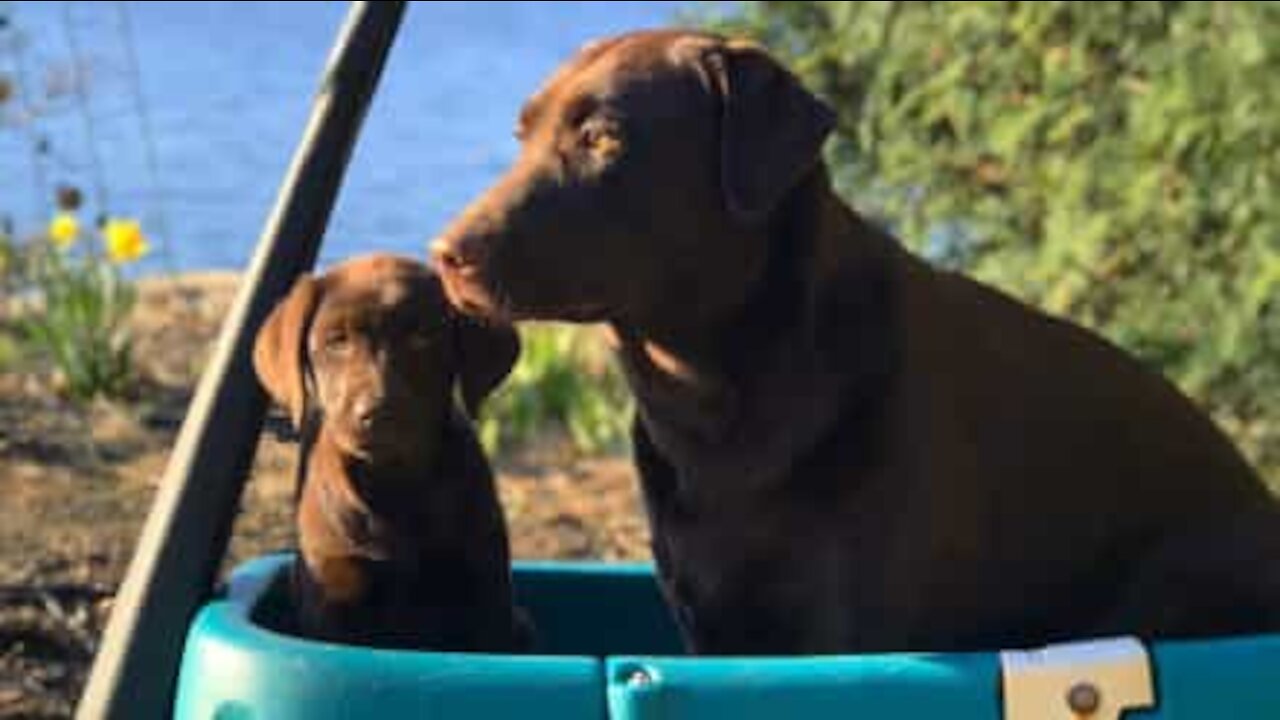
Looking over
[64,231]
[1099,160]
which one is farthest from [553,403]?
[1099,160]

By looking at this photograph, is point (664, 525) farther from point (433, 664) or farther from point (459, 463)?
point (433, 664)

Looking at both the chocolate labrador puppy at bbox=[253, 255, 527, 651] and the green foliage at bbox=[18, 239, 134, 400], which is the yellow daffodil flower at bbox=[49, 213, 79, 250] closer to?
the green foliage at bbox=[18, 239, 134, 400]

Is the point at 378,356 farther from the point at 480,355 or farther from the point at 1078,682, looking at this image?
the point at 1078,682

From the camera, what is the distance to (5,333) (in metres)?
5.51

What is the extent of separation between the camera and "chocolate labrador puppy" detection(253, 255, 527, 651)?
2629 millimetres

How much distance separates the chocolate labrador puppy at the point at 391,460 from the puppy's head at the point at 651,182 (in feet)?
1.09

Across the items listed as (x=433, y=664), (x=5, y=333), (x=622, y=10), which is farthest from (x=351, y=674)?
(x=622, y=10)

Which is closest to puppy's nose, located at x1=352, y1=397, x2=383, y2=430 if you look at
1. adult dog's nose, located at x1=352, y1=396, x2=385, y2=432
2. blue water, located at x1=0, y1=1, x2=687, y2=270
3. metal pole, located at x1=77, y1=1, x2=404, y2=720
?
adult dog's nose, located at x1=352, y1=396, x2=385, y2=432

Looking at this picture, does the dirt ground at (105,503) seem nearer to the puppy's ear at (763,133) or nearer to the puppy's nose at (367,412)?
the puppy's nose at (367,412)

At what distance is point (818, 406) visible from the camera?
2.40m

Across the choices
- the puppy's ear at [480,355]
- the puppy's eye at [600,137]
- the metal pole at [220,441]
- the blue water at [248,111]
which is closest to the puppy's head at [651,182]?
the puppy's eye at [600,137]

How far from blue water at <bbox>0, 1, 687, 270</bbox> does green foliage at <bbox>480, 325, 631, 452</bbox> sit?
0.50 m

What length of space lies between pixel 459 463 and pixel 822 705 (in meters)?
0.79

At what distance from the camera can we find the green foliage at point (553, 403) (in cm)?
528
